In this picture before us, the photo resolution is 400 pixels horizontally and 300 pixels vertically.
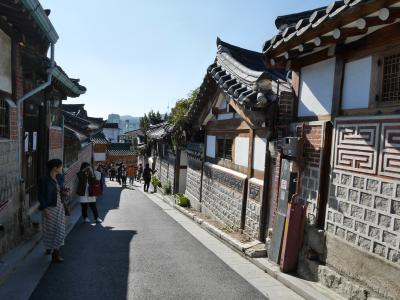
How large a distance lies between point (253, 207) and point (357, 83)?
4.59 metres

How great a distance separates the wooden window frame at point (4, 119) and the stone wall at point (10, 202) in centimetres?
19

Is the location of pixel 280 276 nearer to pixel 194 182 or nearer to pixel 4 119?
pixel 4 119

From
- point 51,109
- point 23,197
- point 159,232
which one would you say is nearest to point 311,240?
point 159,232

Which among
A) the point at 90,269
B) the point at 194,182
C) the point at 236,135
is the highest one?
the point at 236,135

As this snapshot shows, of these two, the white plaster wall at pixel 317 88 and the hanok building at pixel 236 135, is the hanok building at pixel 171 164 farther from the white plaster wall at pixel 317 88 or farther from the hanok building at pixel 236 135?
the white plaster wall at pixel 317 88

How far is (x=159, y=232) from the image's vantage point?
10555 mm

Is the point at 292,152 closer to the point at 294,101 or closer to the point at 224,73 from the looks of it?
the point at 294,101

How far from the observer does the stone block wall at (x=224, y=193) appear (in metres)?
10.3

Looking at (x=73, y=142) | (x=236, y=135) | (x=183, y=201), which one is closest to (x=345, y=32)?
(x=236, y=135)

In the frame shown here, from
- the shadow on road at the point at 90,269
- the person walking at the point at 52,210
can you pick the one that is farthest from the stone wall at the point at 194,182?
the person walking at the point at 52,210

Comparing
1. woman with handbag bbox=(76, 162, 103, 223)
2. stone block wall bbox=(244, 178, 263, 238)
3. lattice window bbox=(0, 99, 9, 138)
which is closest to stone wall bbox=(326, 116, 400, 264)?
stone block wall bbox=(244, 178, 263, 238)

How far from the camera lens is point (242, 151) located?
1047 cm

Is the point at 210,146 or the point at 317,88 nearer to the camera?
the point at 317,88

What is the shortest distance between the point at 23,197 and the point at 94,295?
3.40m
